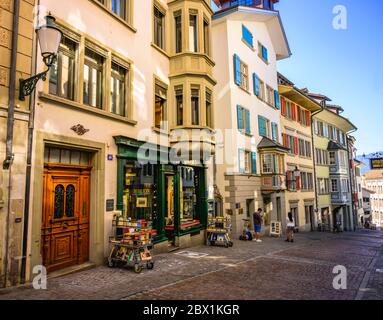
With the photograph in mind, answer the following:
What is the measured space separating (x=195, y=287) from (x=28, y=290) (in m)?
3.52

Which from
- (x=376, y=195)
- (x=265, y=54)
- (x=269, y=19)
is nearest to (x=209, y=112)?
(x=265, y=54)

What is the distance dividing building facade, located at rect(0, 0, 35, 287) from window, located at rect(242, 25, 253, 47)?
16.3 m

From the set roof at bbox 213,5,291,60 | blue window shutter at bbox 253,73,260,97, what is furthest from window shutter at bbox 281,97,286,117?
blue window shutter at bbox 253,73,260,97

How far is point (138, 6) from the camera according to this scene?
11375mm

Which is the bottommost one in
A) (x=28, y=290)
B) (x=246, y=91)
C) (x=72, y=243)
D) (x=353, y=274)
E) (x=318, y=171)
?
(x=353, y=274)

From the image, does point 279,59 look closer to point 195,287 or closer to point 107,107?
point 107,107

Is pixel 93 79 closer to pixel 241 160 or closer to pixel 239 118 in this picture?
pixel 239 118

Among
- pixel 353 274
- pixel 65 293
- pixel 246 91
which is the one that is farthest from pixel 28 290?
pixel 246 91

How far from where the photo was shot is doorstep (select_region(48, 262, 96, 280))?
754cm

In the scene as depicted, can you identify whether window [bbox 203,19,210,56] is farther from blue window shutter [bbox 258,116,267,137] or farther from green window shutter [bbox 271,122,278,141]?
green window shutter [bbox 271,122,278,141]

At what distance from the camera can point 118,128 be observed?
9.89m

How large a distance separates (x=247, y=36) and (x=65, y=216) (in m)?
18.1

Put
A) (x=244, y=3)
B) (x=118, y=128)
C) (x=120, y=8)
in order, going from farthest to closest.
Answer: (x=244, y=3) → (x=120, y=8) → (x=118, y=128)

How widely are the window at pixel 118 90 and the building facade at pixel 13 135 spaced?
10.6ft
